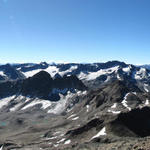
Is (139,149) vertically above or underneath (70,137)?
above

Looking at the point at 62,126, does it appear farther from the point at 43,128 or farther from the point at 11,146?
the point at 11,146

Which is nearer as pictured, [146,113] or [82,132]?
[82,132]

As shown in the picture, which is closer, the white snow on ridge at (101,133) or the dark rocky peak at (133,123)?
the white snow on ridge at (101,133)

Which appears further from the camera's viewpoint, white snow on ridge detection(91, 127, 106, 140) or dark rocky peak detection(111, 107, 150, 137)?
dark rocky peak detection(111, 107, 150, 137)

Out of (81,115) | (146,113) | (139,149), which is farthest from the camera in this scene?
(81,115)

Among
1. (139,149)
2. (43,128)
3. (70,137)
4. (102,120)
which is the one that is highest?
(139,149)

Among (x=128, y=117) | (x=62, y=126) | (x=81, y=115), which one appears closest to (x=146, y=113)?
(x=128, y=117)

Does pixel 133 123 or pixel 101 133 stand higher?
pixel 133 123

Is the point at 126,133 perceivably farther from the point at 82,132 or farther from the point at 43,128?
the point at 43,128

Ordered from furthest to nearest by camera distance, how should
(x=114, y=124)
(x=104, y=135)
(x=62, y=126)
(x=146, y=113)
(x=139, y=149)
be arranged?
(x=62, y=126) → (x=146, y=113) → (x=114, y=124) → (x=104, y=135) → (x=139, y=149)

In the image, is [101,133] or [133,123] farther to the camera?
[133,123]
